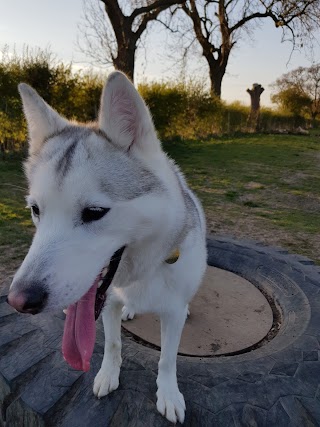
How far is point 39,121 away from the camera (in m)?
1.88

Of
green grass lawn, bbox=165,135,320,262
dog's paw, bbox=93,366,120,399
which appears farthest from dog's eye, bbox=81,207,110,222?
green grass lawn, bbox=165,135,320,262

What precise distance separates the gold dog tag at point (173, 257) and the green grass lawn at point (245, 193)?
3.08 ft

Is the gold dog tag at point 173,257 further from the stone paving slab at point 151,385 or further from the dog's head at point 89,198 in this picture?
the stone paving slab at point 151,385

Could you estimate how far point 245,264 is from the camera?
3627mm

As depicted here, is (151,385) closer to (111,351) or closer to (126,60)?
(111,351)

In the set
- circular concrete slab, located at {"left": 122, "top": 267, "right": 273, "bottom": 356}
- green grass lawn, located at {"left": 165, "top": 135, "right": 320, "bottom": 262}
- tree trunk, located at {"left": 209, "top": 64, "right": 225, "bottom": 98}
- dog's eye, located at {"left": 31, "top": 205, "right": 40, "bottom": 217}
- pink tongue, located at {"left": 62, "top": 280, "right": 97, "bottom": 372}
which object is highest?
tree trunk, located at {"left": 209, "top": 64, "right": 225, "bottom": 98}

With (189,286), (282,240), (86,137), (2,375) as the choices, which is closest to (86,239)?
(86,137)

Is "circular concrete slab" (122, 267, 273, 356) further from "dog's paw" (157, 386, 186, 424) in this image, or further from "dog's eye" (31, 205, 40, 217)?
"dog's eye" (31, 205, 40, 217)

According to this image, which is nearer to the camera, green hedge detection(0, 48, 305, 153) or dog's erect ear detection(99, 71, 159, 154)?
dog's erect ear detection(99, 71, 159, 154)

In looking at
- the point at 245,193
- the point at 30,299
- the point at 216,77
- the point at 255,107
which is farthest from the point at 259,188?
the point at 216,77

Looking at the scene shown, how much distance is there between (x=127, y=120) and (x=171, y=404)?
1449mm

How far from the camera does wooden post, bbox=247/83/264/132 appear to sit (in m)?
19.7

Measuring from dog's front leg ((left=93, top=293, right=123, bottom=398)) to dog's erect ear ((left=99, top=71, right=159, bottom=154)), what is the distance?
0.86 metres

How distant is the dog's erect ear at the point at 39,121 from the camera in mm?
1847
